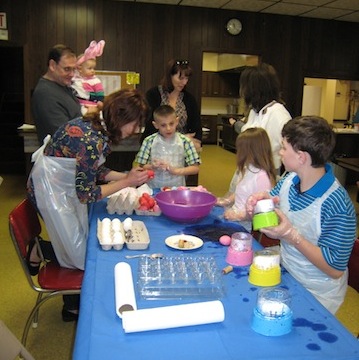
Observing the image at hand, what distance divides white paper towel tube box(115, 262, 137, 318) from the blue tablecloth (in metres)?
0.03

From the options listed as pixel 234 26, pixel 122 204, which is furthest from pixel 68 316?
pixel 234 26

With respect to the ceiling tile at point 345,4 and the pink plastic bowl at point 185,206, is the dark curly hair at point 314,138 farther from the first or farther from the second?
the ceiling tile at point 345,4

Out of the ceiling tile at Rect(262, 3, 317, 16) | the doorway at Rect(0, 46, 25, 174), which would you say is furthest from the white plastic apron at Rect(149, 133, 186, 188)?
the doorway at Rect(0, 46, 25, 174)

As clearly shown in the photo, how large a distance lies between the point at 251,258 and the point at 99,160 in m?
0.86

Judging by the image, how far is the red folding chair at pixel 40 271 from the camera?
1.81 metres

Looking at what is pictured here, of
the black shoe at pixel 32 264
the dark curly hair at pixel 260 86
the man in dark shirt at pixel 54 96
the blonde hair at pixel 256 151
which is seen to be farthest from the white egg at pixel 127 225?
the dark curly hair at pixel 260 86

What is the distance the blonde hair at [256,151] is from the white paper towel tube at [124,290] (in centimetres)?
102

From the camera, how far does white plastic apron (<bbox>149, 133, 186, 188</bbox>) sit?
269 cm

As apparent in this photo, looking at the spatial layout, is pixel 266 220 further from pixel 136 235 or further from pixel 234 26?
pixel 234 26

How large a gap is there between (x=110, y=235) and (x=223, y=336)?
735mm

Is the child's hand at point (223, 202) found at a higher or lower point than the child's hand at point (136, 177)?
lower

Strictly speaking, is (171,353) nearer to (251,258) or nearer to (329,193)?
(251,258)

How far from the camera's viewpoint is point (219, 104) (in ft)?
37.5

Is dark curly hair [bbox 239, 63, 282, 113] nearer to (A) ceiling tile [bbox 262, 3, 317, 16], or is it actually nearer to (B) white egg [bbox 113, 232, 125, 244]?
(B) white egg [bbox 113, 232, 125, 244]
